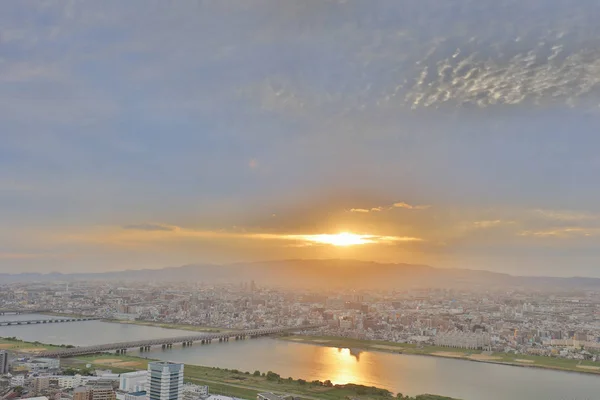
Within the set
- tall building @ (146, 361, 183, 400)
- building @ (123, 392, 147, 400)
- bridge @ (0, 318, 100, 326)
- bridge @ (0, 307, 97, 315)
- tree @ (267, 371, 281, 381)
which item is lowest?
bridge @ (0, 318, 100, 326)

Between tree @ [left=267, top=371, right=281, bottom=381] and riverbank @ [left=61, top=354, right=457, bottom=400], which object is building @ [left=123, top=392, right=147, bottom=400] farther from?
tree @ [left=267, top=371, right=281, bottom=381]

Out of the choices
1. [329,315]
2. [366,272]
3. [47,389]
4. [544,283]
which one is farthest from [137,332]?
[366,272]

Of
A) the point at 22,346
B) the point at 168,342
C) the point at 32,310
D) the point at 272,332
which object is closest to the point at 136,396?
the point at 22,346

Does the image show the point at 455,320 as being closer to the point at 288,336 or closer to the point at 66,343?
the point at 288,336

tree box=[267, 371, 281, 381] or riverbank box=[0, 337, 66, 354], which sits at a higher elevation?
tree box=[267, 371, 281, 381]

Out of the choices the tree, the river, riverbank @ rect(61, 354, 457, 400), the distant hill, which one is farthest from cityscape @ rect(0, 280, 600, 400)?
the distant hill

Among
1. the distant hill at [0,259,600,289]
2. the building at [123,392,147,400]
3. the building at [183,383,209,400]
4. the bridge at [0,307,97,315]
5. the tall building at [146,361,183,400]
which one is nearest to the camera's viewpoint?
the tall building at [146,361,183,400]

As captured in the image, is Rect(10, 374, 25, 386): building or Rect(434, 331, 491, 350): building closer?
Rect(10, 374, 25, 386): building

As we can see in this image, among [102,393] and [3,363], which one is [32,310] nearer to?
[3,363]
